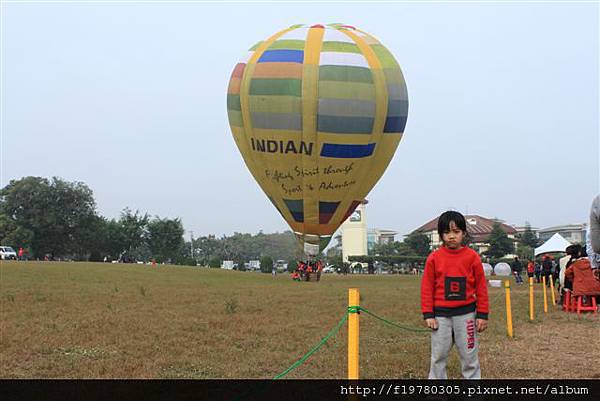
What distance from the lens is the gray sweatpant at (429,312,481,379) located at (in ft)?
21.0

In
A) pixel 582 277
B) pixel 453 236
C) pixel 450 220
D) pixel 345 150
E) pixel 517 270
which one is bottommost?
pixel 582 277

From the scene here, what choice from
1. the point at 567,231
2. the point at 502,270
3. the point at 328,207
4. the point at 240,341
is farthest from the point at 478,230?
the point at 240,341

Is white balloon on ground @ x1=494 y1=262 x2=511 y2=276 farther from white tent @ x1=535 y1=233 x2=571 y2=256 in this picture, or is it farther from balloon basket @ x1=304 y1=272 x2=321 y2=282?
balloon basket @ x1=304 y1=272 x2=321 y2=282

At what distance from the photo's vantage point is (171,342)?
436 inches

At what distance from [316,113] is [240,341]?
382 inches

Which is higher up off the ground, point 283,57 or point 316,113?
point 283,57

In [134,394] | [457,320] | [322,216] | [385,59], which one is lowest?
[134,394]

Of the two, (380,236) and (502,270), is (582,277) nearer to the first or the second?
(502,270)

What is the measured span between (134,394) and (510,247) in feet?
292

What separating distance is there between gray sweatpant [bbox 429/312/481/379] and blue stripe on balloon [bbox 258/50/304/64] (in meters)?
14.5

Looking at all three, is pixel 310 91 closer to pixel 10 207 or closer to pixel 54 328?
pixel 54 328

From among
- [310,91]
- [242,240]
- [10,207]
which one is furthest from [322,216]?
[242,240]

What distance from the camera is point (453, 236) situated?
6383mm

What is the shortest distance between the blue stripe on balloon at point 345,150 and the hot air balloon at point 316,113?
28mm
